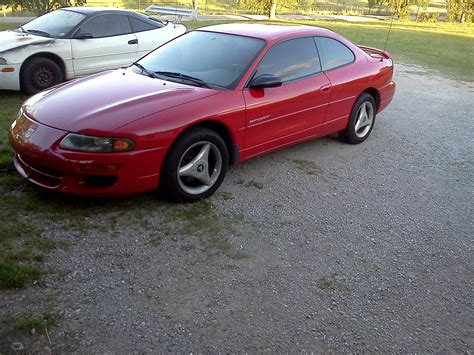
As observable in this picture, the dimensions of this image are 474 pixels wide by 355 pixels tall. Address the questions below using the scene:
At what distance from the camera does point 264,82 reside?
15.1ft

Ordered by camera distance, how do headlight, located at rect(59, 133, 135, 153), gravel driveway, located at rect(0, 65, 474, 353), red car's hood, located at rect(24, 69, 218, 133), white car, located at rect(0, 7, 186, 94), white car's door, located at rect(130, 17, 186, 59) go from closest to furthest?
gravel driveway, located at rect(0, 65, 474, 353), headlight, located at rect(59, 133, 135, 153), red car's hood, located at rect(24, 69, 218, 133), white car, located at rect(0, 7, 186, 94), white car's door, located at rect(130, 17, 186, 59)

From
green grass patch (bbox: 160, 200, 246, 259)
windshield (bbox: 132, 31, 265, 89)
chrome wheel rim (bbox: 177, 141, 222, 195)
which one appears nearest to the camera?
green grass patch (bbox: 160, 200, 246, 259)

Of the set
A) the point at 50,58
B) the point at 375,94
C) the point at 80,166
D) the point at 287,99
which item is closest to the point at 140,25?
the point at 50,58

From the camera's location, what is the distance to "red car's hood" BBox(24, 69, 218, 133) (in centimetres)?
384

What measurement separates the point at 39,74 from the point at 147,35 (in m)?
2.10

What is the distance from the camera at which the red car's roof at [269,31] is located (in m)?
5.13

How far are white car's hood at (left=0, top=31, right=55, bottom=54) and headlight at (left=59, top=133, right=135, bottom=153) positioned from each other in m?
4.06

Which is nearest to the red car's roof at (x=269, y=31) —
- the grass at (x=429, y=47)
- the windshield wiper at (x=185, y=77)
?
the windshield wiper at (x=185, y=77)

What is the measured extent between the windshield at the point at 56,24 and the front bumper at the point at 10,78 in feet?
2.88

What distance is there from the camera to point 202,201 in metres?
4.29

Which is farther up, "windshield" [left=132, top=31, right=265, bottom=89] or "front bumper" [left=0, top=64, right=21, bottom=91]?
"windshield" [left=132, top=31, right=265, bottom=89]

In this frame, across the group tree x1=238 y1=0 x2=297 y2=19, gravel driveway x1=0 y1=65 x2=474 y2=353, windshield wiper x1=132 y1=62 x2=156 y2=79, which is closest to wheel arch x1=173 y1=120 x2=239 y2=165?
gravel driveway x1=0 y1=65 x2=474 y2=353

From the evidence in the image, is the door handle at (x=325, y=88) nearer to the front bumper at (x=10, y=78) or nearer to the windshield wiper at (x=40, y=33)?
the front bumper at (x=10, y=78)

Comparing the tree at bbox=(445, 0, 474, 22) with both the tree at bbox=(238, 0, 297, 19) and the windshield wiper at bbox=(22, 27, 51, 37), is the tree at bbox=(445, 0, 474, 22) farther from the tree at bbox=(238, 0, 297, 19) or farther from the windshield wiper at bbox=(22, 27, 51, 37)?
the windshield wiper at bbox=(22, 27, 51, 37)
